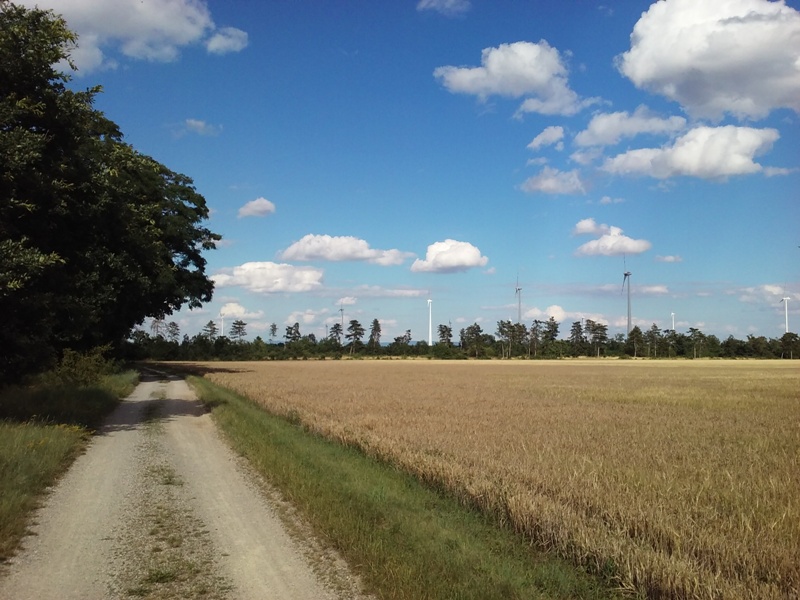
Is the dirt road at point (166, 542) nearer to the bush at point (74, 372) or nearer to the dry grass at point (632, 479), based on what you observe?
the dry grass at point (632, 479)

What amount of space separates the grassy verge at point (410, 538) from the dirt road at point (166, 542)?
36cm

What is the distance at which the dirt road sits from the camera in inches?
212

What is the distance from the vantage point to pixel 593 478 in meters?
8.81

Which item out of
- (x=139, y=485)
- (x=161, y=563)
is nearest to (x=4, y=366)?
(x=139, y=485)

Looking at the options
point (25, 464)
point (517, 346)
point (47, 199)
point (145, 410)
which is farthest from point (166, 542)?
point (517, 346)

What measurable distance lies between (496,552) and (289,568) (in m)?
2.23

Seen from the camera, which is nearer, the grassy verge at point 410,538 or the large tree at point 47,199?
the grassy verge at point 410,538

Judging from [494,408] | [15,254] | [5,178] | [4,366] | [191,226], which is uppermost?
[191,226]

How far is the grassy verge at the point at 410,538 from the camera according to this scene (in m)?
5.28

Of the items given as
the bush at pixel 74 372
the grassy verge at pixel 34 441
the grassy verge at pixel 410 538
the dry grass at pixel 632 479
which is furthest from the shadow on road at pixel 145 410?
the grassy verge at pixel 410 538

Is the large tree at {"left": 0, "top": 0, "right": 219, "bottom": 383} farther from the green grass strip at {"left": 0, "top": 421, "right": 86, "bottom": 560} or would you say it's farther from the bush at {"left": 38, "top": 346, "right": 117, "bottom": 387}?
the bush at {"left": 38, "top": 346, "right": 117, "bottom": 387}

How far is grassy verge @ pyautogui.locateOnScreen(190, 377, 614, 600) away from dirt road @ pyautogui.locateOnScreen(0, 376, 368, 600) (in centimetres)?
36

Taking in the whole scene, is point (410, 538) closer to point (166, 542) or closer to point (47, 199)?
point (166, 542)

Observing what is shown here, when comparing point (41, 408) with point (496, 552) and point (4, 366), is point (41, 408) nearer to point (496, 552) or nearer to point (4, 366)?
point (4, 366)
